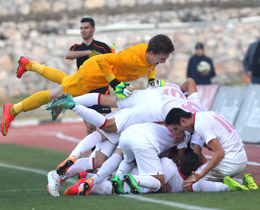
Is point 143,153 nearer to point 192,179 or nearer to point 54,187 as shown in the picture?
point 192,179

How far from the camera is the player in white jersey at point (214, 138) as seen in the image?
8.85 meters

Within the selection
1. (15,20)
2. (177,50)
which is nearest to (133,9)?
(177,50)

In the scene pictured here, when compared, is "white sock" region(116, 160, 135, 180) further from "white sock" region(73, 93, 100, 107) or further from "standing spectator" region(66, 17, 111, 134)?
"standing spectator" region(66, 17, 111, 134)

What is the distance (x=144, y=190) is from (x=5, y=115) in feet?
10.8

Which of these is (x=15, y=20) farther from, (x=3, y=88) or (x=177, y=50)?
(x=177, y=50)

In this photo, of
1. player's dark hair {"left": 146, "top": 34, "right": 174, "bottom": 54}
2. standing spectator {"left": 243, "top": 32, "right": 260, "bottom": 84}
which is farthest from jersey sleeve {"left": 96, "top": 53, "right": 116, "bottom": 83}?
standing spectator {"left": 243, "top": 32, "right": 260, "bottom": 84}

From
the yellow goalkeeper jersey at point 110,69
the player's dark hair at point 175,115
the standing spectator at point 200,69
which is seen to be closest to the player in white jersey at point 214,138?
the player's dark hair at point 175,115

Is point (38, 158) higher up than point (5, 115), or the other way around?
point (5, 115)

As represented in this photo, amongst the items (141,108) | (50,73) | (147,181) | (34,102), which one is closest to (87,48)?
Result: (50,73)

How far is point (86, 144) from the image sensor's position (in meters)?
9.92

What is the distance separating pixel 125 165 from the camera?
952cm

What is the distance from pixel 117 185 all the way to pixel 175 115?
114cm

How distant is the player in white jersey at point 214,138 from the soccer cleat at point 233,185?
111 millimetres

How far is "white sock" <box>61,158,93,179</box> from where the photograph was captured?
384 inches
